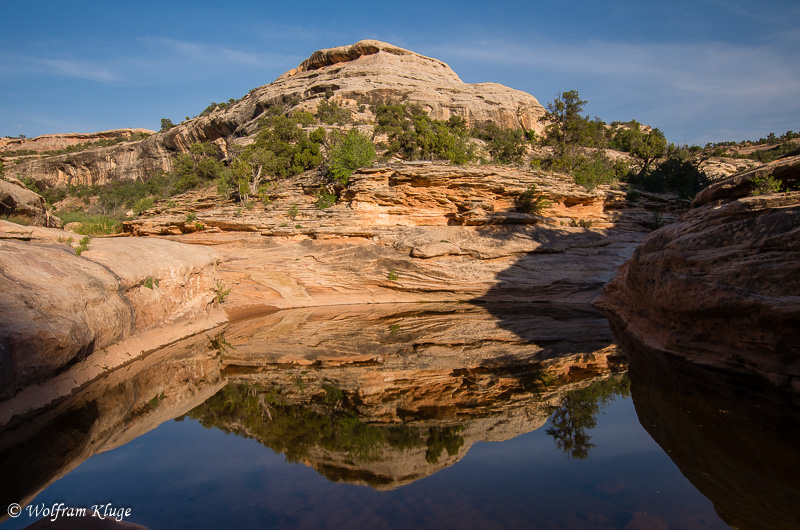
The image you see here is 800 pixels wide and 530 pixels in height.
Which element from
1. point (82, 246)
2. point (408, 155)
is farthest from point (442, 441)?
point (408, 155)

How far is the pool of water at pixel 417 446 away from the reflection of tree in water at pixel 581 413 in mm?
28

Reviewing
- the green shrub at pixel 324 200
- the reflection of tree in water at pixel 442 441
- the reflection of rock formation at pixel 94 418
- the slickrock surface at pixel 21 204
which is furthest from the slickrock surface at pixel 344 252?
the reflection of tree in water at pixel 442 441

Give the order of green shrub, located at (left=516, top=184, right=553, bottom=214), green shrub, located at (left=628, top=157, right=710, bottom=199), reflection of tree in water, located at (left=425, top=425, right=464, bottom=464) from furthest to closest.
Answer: green shrub, located at (left=628, top=157, right=710, bottom=199) < green shrub, located at (left=516, top=184, right=553, bottom=214) < reflection of tree in water, located at (left=425, top=425, right=464, bottom=464)

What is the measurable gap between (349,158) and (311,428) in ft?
62.1

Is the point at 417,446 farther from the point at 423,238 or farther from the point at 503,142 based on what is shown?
the point at 503,142

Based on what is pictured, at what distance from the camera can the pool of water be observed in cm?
396

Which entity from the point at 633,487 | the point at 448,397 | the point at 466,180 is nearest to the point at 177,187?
the point at 466,180

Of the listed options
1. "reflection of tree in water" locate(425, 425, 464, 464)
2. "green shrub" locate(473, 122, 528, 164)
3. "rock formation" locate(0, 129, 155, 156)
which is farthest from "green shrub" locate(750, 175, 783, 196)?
"rock formation" locate(0, 129, 155, 156)

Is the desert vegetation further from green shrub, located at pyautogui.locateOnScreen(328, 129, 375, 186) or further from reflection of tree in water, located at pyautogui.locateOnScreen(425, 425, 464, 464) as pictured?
reflection of tree in water, located at pyautogui.locateOnScreen(425, 425, 464, 464)

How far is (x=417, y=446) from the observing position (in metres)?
5.21

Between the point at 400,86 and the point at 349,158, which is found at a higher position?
the point at 400,86

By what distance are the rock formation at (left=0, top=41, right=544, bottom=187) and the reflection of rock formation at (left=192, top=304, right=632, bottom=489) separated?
3475cm

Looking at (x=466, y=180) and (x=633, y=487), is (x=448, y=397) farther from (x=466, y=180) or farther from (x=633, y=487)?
(x=466, y=180)

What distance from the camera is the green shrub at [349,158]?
2217cm
